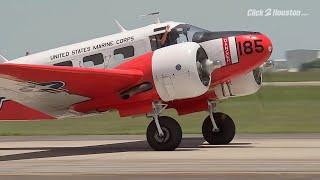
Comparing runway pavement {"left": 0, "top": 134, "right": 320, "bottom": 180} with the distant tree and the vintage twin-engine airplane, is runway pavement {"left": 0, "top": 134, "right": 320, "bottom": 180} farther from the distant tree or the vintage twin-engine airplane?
the distant tree

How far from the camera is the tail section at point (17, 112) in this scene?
21938 millimetres

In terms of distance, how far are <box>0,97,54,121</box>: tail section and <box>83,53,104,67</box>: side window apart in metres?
2.07

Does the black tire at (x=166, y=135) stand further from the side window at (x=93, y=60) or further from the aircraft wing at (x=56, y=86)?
the side window at (x=93, y=60)

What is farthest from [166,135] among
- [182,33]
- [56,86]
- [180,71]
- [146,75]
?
[56,86]

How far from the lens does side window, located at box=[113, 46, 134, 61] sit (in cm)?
2078

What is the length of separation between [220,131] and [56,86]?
532 centimetres

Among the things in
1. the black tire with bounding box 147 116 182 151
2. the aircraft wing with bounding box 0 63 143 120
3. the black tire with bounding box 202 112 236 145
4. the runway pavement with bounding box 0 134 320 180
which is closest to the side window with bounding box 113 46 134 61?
the aircraft wing with bounding box 0 63 143 120

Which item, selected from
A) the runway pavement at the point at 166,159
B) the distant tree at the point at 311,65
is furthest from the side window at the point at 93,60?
the distant tree at the point at 311,65

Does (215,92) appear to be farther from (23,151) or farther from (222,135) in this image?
(23,151)

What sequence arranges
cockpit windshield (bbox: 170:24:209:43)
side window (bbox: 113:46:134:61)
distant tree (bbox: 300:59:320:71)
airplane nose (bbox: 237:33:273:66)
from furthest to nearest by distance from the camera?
distant tree (bbox: 300:59:320:71), side window (bbox: 113:46:134:61), cockpit windshield (bbox: 170:24:209:43), airplane nose (bbox: 237:33:273:66)

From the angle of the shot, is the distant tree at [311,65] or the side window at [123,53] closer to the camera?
the side window at [123,53]

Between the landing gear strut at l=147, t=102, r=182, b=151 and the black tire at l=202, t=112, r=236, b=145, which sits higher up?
the landing gear strut at l=147, t=102, r=182, b=151

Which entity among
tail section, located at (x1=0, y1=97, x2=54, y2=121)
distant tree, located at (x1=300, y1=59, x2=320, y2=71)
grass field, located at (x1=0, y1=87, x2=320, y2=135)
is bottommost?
distant tree, located at (x1=300, y1=59, x2=320, y2=71)

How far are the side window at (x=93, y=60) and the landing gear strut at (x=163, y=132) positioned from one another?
2.32 m
